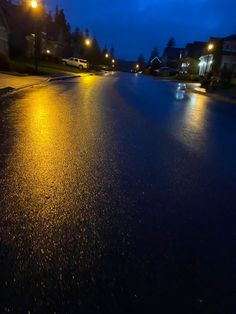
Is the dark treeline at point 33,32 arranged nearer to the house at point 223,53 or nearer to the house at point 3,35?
the house at point 3,35

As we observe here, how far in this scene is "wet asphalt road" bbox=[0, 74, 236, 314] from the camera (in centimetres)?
254

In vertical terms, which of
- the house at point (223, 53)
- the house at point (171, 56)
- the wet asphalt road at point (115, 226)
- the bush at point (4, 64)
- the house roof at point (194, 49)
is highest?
the wet asphalt road at point (115, 226)

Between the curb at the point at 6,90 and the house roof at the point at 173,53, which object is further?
the house roof at the point at 173,53

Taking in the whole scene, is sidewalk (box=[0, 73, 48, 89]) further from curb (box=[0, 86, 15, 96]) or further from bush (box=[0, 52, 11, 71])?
bush (box=[0, 52, 11, 71])

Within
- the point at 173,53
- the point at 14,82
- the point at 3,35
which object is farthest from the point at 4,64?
the point at 173,53

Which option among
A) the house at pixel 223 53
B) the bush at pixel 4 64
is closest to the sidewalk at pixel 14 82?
the bush at pixel 4 64

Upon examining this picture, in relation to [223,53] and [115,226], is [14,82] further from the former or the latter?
[223,53]

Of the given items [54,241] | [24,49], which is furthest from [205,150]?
[24,49]

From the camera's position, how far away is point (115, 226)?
357cm

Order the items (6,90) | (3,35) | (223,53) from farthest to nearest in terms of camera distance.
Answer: (223,53) < (3,35) < (6,90)

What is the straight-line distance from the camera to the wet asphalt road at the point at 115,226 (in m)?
2.54

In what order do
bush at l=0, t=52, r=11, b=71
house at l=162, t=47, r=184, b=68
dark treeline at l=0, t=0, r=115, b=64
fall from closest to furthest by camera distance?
1. bush at l=0, t=52, r=11, b=71
2. dark treeline at l=0, t=0, r=115, b=64
3. house at l=162, t=47, r=184, b=68

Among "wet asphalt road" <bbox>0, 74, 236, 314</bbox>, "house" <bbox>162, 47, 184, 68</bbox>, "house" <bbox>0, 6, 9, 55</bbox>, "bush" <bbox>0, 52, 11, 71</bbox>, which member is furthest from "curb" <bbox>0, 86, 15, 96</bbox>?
"house" <bbox>162, 47, 184, 68</bbox>

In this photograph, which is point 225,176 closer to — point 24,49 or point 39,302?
point 39,302
